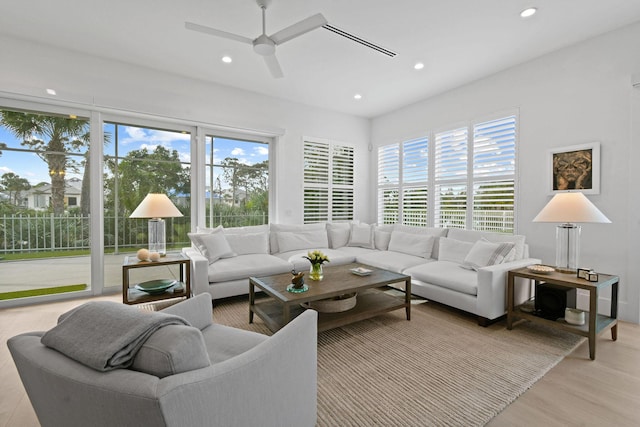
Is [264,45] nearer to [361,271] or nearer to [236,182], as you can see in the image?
[361,271]

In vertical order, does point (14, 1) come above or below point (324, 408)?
above

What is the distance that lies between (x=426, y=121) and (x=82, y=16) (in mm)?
4543

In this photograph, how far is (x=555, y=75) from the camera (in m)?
3.40

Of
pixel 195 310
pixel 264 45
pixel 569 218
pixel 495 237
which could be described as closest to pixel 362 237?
pixel 495 237

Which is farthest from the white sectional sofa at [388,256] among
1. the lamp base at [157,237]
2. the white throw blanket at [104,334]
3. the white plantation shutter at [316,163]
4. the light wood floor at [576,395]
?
the white throw blanket at [104,334]

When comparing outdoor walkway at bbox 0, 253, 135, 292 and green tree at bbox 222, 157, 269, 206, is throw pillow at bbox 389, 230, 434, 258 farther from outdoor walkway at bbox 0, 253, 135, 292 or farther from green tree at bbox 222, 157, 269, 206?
outdoor walkway at bbox 0, 253, 135, 292

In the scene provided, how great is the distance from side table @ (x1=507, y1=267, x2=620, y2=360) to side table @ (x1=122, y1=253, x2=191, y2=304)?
3.26m

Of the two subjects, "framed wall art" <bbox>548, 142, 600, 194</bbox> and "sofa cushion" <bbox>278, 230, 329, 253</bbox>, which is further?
"sofa cushion" <bbox>278, 230, 329, 253</bbox>

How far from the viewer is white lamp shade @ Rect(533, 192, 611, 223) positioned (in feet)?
8.04

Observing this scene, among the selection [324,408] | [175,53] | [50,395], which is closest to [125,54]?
[175,53]

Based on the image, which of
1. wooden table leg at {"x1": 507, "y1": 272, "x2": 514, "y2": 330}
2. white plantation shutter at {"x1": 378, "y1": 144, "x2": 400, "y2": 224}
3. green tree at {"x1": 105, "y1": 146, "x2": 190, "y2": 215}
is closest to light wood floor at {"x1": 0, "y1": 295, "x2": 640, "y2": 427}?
wooden table leg at {"x1": 507, "y1": 272, "x2": 514, "y2": 330}

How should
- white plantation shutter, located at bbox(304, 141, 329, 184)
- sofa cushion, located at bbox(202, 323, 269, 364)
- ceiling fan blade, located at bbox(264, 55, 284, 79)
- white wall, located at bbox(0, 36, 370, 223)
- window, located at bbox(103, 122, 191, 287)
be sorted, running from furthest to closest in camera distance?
1. white plantation shutter, located at bbox(304, 141, 329, 184)
2. window, located at bbox(103, 122, 191, 287)
3. white wall, located at bbox(0, 36, 370, 223)
4. ceiling fan blade, located at bbox(264, 55, 284, 79)
5. sofa cushion, located at bbox(202, 323, 269, 364)

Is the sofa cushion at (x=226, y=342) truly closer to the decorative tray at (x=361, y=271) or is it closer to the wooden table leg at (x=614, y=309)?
the decorative tray at (x=361, y=271)

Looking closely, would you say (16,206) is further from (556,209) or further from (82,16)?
(556,209)
